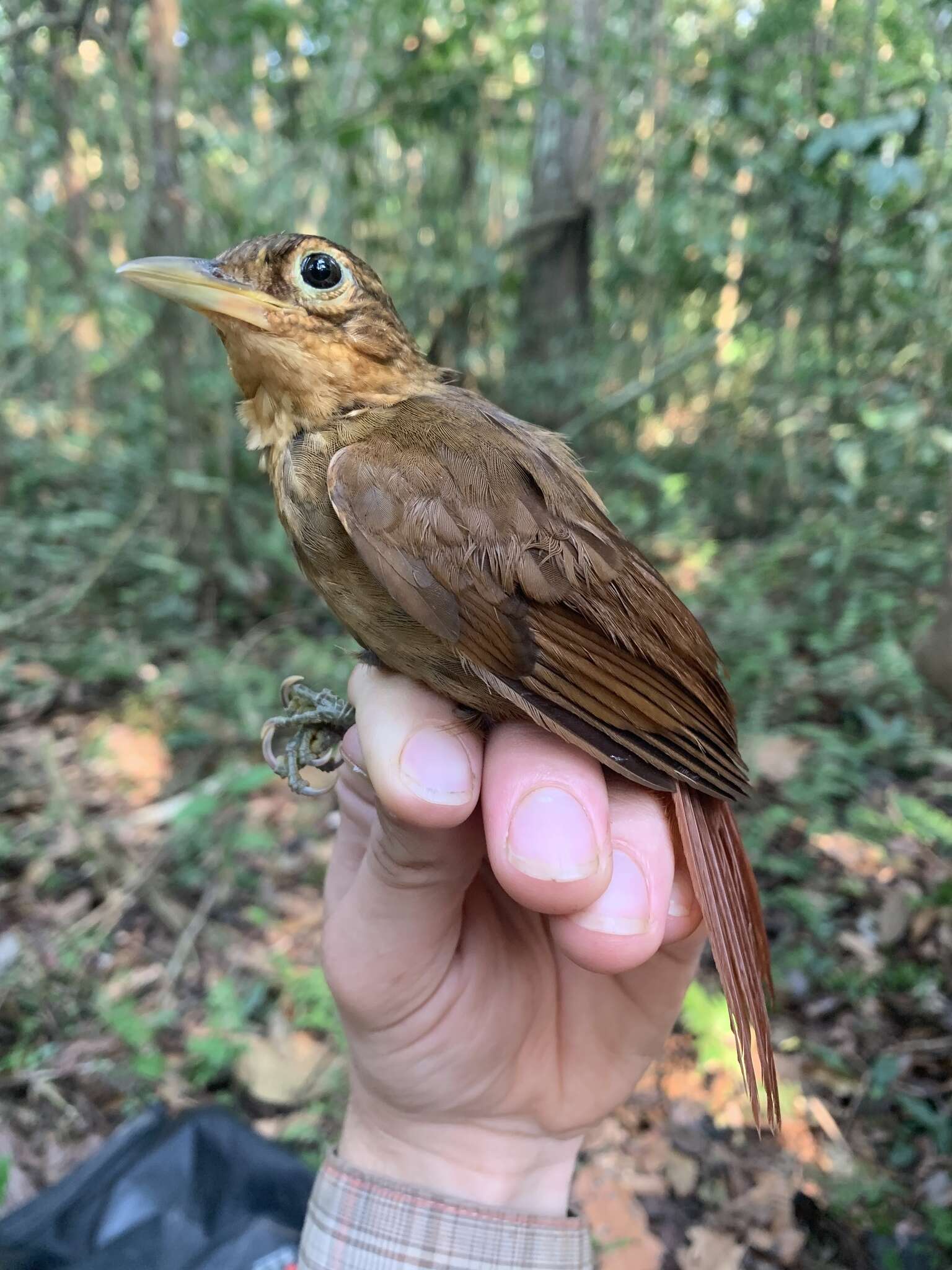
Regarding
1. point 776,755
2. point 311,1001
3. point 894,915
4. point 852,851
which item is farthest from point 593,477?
point 311,1001

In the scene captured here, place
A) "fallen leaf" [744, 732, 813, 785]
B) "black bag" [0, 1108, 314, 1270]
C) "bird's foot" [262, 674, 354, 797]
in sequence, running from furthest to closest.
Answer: "fallen leaf" [744, 732, 813, 785]
"bird's foot" [262, 674, 354, 797]
"black bag" [0, 1108, 314, 1270]

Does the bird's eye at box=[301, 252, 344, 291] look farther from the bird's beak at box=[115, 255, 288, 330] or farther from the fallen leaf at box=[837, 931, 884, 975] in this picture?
the fallen leaf at box=[837, 931, 884, 975]

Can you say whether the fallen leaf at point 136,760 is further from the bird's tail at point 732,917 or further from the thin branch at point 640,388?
the bird's tail at point 732,917

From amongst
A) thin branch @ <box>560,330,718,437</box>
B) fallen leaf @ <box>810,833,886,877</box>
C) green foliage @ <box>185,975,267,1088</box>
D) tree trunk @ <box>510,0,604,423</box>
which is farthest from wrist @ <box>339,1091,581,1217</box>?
tree trunk @ <box>510,0,604,423</box>

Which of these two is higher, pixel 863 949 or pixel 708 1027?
pixel 863 949

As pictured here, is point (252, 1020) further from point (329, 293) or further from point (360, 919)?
point (329, 293)

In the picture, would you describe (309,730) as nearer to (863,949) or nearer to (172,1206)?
(172,1206)
